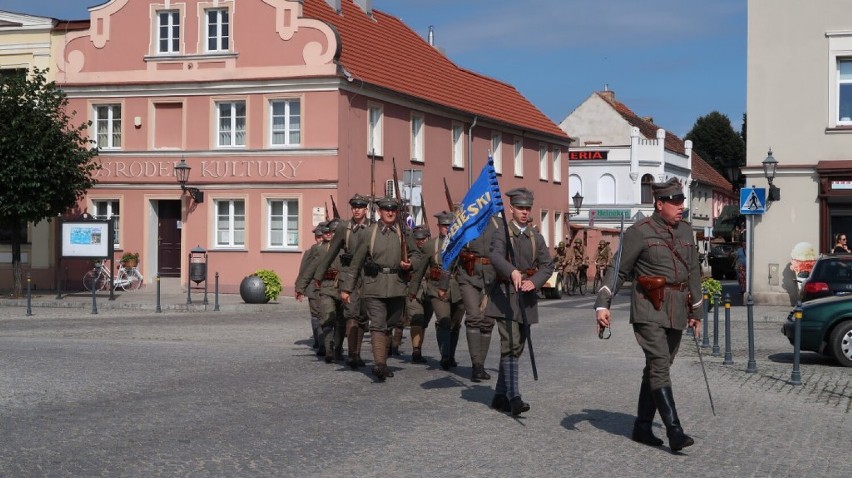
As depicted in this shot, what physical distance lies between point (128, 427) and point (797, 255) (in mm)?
22540

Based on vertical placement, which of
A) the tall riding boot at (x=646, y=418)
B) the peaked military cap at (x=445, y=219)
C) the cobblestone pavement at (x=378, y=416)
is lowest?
the cobblestone pavement at (x=378, y=416)

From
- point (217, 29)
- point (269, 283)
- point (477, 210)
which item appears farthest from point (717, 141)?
point (477, 210)

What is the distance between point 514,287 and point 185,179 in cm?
2513

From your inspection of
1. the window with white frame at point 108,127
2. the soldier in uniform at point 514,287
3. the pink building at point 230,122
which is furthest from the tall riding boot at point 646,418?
the window with white frame at point 108,127

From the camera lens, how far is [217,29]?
35.9 metres

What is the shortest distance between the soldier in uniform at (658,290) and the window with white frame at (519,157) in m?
39.2

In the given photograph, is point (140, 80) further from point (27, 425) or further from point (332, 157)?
point (27, 425)

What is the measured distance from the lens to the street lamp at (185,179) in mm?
34250

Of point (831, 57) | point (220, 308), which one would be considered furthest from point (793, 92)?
Result: point (220, 308)

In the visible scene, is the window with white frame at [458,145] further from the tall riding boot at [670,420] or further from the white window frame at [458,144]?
the tall riding boot at [670,420]

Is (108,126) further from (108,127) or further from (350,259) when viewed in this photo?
(350,259)

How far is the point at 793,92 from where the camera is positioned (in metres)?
29.5

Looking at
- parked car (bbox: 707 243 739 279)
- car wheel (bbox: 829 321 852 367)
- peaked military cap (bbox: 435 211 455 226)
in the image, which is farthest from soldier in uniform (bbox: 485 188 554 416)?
parked car (bbox: 707 243 739 279)

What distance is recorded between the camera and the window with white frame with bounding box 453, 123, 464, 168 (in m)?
42.6
